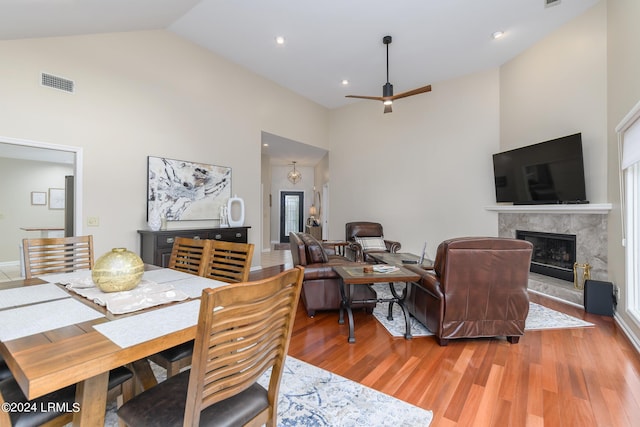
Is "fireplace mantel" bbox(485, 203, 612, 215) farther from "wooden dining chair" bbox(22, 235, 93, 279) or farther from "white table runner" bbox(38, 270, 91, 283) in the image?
"wooden dining chair" bbox(22, 235, 93, 279)

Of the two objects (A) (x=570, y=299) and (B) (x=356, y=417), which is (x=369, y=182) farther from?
(B) (x=356, y=417)

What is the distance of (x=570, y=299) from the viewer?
3.86 meters

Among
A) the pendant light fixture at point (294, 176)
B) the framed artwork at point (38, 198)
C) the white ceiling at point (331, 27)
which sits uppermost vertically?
the white ceiling at point (331, 27)

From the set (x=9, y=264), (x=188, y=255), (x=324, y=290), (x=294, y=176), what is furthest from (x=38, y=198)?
(x=324, y=290)

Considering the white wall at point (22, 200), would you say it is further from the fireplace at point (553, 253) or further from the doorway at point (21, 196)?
the fireplace at point (553, 253)

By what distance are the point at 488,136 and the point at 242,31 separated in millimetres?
4498

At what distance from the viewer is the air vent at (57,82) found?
3225 mm

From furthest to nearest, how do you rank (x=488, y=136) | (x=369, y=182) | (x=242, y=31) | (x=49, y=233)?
(x=369, y=182), (x=49, y=233), (x=488, y=136), (x=242, y=31)

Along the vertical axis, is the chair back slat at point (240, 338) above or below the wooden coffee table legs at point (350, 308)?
above

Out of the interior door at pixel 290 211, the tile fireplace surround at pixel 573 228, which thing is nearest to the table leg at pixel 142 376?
the tile fireplace surround at pixel 573 228

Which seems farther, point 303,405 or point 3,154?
point 3,154

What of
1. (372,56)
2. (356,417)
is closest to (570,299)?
(356,417)

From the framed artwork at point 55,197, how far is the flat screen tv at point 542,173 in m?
9.54

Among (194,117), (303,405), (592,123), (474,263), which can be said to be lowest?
(303,405)
